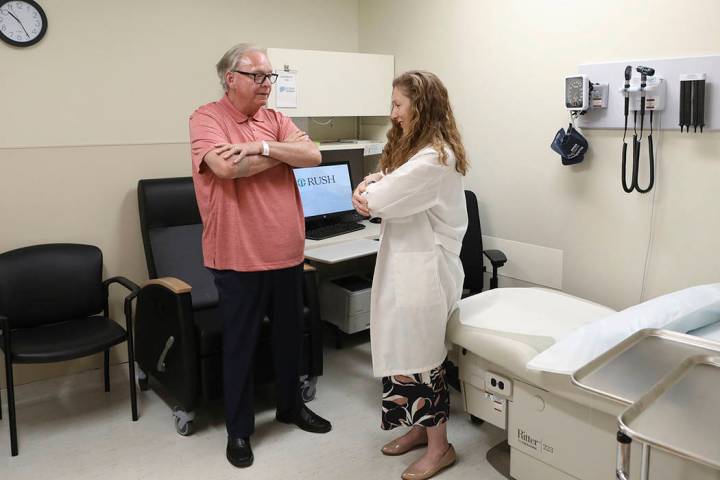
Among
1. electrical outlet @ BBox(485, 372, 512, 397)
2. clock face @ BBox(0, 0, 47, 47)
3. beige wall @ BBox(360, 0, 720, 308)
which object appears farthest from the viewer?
clock face @ BBox(0, 0, 47, 47)

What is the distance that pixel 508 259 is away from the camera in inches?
127

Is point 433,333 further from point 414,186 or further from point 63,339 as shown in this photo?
point 63,339

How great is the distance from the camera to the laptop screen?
346 centimetres

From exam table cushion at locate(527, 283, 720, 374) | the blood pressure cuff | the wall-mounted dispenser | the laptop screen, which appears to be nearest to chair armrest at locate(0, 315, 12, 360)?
the laptop screen

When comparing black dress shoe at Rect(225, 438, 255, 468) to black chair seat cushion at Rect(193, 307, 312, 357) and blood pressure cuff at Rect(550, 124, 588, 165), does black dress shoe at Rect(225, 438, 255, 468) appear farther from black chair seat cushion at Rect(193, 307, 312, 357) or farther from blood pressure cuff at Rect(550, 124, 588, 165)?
blood pressure cuff at Rect(550, 124, 588, 165)

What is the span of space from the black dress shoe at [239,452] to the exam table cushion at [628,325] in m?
1.20

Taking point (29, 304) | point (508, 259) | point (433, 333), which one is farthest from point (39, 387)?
point (508, 259)

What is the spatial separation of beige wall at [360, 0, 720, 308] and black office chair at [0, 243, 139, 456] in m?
1.91

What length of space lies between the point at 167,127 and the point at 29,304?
3.65 feet

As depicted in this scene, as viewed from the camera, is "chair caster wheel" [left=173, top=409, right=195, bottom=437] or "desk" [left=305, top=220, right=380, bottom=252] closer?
"chair caster wheel" [left=173, top=409, right=195, bottom=437]

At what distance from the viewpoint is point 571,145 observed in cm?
273

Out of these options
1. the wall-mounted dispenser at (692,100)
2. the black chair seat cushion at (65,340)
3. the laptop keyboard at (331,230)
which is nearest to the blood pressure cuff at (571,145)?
the wall-mounted dispenser at (692,100)

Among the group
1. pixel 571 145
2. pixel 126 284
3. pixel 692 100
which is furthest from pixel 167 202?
pixel 692 100

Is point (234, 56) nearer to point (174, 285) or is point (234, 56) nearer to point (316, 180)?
point (174, 285)
